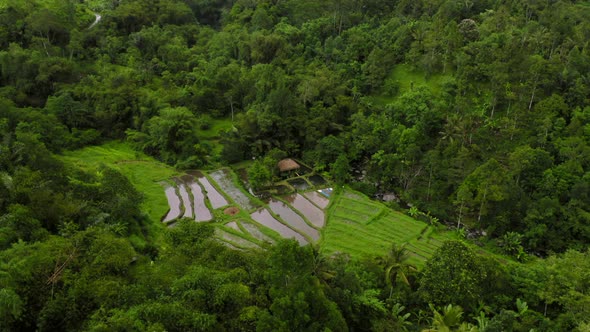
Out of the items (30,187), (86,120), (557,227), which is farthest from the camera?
(86,120)

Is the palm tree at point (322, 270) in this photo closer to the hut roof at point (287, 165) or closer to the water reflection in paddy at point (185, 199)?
the water reflection in paddy at point (185, 199)

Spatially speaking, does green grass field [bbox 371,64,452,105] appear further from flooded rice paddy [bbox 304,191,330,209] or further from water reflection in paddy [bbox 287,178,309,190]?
flooded rice paddy [bbox 304,191,330,209]

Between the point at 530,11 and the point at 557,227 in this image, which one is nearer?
the point at 557,227

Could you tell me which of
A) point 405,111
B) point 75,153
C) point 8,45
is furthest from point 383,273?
point 8,45

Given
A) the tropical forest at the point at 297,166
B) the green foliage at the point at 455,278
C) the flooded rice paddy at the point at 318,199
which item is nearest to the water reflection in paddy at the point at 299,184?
the tropical forest at the point at 297,166

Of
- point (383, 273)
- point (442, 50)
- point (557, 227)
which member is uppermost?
point (442, 50)

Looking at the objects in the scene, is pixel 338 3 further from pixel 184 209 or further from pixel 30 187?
pixel 30 187

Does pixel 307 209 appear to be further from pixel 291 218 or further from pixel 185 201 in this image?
pixel 185 201
